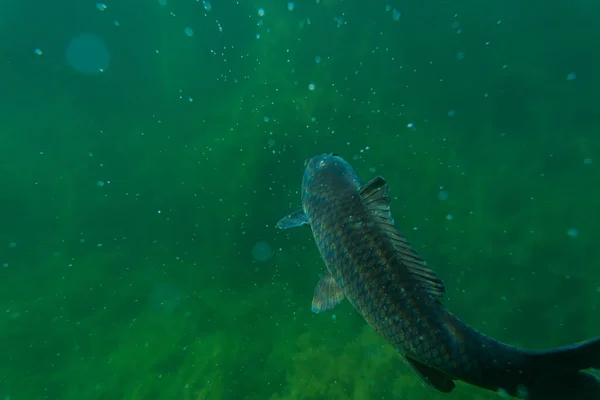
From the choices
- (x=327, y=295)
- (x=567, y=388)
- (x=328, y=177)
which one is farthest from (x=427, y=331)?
(x=328, y=177)

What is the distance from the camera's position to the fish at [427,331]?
7.02 ft

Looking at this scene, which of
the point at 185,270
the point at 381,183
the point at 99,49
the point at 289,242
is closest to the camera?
the point at 381,183

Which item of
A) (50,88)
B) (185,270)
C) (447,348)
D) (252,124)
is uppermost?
(50,88)

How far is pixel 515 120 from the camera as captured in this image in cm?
1113

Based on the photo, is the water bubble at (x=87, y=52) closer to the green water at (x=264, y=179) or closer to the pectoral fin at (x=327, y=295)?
the green water at (x=264, y=179)

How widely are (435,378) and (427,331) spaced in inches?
17.4

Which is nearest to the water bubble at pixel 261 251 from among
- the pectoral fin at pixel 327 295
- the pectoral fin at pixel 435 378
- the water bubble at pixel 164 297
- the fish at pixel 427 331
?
the water bubble at pixel 164 297

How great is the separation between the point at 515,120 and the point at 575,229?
14.1 feet

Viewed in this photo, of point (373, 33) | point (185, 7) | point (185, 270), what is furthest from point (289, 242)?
point (185, 7)

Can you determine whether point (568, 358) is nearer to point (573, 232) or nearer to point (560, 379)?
point (560, 379)

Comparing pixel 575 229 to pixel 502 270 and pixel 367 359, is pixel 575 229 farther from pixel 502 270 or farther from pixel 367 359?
pixel 367 359

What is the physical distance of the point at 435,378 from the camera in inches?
91.8

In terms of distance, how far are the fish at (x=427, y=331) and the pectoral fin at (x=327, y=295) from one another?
440 mm

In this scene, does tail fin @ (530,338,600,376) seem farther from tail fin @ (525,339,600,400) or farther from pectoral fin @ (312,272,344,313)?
pectoral fin @ (312,272,344,313)
